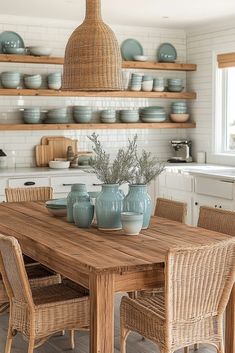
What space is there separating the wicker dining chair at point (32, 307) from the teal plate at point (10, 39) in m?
4.04

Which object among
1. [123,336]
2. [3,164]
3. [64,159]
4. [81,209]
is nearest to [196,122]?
[64,159]

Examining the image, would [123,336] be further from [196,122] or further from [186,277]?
[196,122]

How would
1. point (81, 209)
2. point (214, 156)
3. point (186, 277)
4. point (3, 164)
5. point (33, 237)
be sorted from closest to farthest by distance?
point (186, 277), point (33, 237), point (81, 209), point (3, 164), point (214, 156)

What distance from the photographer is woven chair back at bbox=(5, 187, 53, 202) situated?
5836 millimetres

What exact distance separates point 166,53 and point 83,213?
178 inches

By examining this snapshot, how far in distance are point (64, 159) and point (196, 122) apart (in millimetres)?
1816

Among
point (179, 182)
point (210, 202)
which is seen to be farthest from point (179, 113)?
point (210, 202)

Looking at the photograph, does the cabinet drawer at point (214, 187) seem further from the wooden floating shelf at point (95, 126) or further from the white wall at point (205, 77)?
the wooden floating shelf at point (95, 126)

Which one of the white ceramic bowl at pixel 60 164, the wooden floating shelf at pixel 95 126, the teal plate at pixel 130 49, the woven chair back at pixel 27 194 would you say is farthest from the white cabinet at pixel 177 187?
the woven chair back at pixel 27 194

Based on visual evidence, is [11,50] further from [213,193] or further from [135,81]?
[213,193]

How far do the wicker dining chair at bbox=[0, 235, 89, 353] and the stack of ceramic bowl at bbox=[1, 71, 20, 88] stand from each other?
12.6 feet

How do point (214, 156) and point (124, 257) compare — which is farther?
point (214, 156)

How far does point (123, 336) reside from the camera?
368 cm

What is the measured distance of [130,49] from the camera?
808 centimetres
